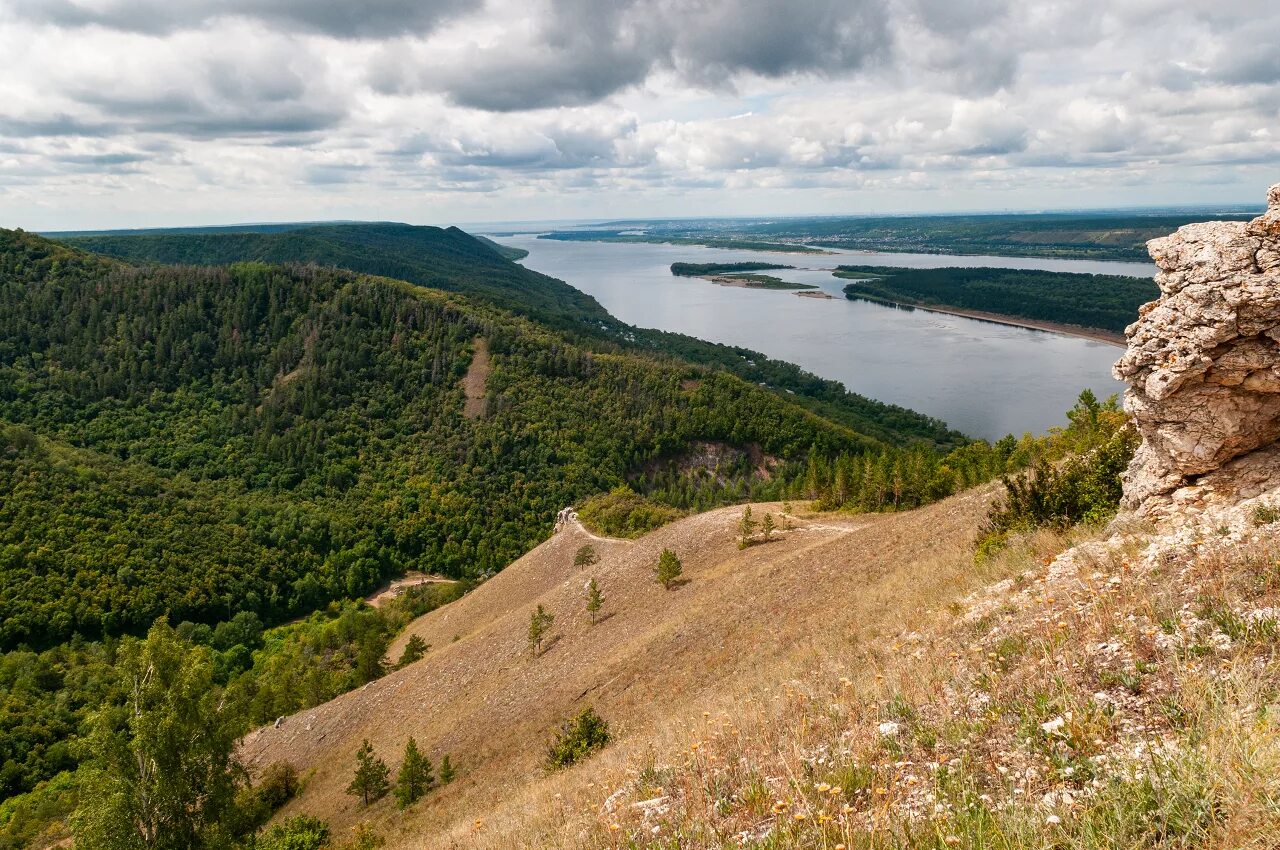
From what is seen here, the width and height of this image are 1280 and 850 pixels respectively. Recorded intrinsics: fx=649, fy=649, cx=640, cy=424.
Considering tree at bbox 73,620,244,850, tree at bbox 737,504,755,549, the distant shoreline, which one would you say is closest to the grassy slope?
tree at bbox 73,620,244,850

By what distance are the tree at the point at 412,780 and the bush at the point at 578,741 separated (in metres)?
6.08

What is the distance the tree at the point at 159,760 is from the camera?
15953 millimetres

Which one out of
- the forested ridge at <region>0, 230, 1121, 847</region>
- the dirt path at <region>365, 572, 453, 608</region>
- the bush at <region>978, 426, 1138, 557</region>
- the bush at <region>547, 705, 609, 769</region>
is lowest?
the dirt path at <region>365, 572, 453, 608</region>

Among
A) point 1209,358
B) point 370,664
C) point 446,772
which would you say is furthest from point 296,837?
point 1209,358

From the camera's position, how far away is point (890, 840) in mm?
5324

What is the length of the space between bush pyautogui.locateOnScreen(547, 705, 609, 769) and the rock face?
518 inches

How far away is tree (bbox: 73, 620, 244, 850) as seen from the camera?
15953 millimetres

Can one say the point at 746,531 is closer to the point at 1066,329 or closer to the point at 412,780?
the point at 412,780

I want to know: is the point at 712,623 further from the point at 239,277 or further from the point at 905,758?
the point at 239,277

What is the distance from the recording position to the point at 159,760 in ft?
54.3

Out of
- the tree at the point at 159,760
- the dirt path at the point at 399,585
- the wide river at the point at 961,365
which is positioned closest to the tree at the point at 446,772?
the tree at the point at 159,760

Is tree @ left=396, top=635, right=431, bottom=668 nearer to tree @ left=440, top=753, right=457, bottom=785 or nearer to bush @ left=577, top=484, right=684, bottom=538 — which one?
bush @ left=577, top=484, right=684, bottom=538

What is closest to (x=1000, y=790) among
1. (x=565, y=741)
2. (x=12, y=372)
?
(x=565, y=741)

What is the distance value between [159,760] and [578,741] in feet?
35.2
